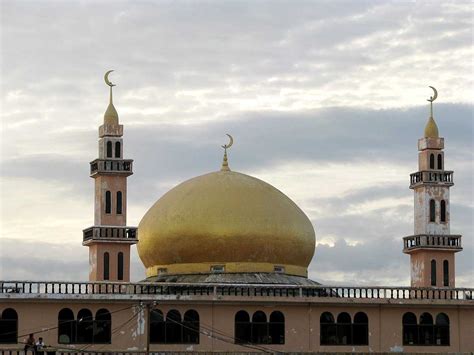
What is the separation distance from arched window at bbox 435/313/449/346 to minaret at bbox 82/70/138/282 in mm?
13107

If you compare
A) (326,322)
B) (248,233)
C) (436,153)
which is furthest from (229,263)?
(436,153)

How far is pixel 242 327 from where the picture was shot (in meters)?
63.9

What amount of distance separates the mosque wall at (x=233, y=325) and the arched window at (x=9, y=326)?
17cm

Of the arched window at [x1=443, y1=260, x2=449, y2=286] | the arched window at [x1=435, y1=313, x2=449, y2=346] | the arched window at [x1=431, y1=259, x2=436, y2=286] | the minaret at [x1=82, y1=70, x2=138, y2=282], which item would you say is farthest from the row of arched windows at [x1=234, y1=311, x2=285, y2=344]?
the arched window at [x1=443, y1=260, x2=449, y2=286]

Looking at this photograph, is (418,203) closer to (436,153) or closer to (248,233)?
(436,153)

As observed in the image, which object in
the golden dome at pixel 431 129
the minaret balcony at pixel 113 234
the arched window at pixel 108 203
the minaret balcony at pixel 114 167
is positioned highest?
the golden dome at pixel 431 129

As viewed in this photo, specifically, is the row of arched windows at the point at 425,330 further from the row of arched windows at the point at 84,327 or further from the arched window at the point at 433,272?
the row of arched windows at the point at 84,327

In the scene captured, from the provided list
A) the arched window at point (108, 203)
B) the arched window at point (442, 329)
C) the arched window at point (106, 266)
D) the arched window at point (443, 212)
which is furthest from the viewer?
the arched window at point (443, 212)

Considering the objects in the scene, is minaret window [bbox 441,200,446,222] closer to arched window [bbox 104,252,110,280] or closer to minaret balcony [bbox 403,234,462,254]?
minaret balcony [bbox 403,234,462,254]

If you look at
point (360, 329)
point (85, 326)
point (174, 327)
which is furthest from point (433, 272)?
point (85, 326)

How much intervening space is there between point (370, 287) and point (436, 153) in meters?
10.9

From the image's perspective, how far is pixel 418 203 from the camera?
241ft

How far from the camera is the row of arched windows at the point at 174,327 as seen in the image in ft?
207

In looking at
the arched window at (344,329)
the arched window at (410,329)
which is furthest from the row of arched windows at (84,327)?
the arched window at (410,329)
